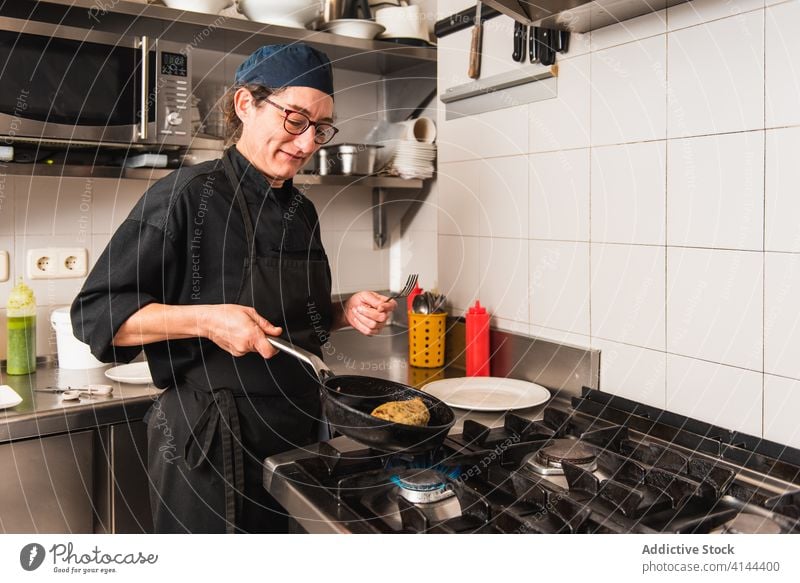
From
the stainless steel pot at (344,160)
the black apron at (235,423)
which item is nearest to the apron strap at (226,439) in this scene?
the black apron at (235,423)

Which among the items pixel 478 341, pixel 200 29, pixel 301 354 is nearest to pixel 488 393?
pixel 478 341

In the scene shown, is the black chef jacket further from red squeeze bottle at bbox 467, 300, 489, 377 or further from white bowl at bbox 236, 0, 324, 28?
white bowl at bbox 236, 0, 324, 28

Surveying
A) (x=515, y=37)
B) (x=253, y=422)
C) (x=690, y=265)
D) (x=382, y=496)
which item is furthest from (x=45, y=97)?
(x=690, y=265)

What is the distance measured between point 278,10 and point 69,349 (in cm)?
84

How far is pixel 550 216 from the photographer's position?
1.28 meters

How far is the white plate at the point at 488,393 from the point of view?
3.79 feet

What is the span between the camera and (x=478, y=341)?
138 cm

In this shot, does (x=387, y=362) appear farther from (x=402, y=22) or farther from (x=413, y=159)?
(x=402, y=22)

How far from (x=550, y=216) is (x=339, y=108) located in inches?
33.4

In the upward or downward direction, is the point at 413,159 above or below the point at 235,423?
above

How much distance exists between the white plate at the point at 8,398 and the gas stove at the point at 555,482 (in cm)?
54

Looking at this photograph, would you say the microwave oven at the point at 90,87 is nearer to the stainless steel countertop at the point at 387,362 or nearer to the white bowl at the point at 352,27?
the white bowl at the point at 352,27
